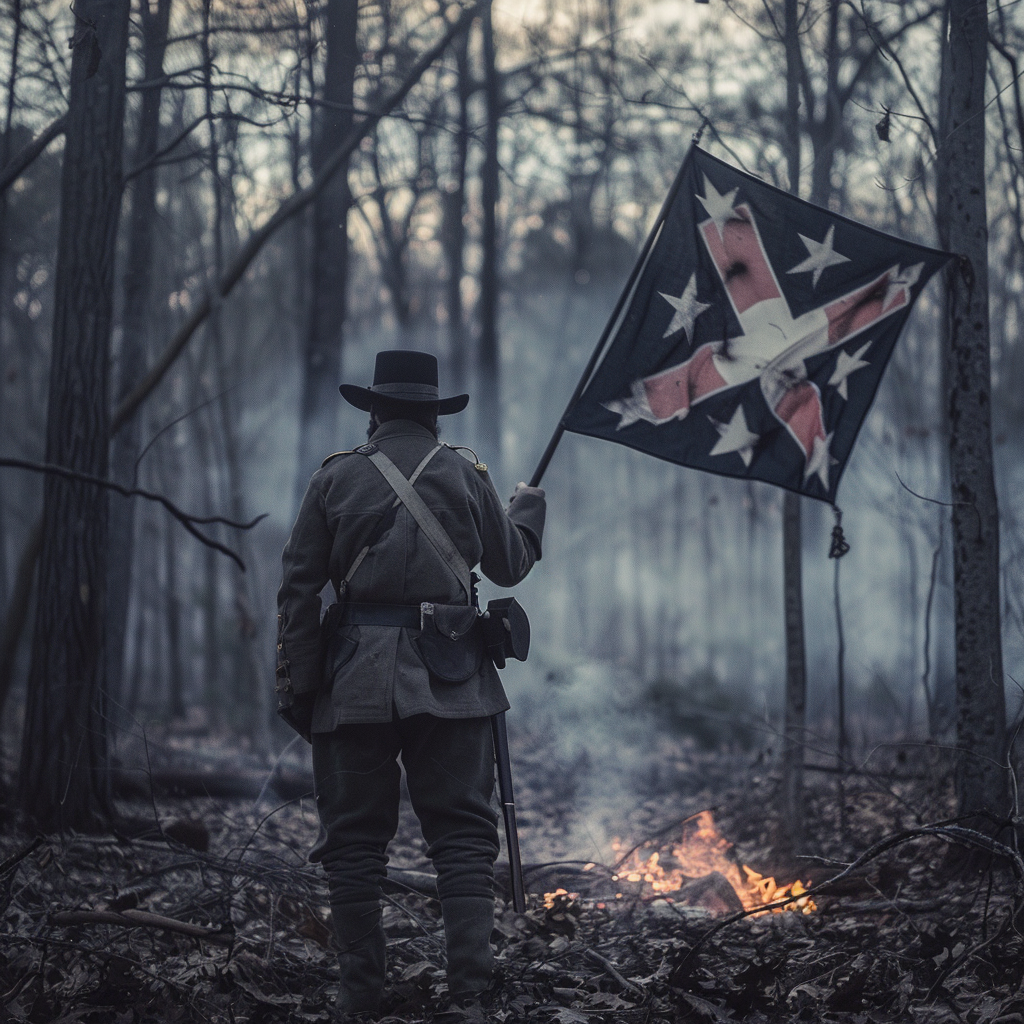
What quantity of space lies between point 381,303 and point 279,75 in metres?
23.2

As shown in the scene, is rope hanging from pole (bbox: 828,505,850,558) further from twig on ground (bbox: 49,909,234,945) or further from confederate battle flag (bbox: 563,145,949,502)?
twig on ground (bbox: 49,909,234,945)

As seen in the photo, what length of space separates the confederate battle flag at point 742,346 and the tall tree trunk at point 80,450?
9.54ft

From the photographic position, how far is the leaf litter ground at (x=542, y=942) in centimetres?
353

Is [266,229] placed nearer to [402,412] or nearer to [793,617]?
[402,412]

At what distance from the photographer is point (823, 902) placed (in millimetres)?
5078

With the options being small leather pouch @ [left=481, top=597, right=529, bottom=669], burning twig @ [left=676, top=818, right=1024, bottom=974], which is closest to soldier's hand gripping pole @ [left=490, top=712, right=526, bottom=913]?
small leather pouch @ [left=481, top=597, right=529, bottom=669]

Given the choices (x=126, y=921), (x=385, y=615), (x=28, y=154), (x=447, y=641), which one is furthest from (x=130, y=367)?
(x=126, y=921)

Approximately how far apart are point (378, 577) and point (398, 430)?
63 cm

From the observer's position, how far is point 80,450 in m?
5.79

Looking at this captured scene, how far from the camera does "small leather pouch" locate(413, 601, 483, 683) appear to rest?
3.90m

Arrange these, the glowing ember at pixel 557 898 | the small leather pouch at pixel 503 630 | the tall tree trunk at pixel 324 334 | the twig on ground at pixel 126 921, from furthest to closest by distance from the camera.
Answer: the tall tree trunk at pixel 324 334 < the glowing ember at pixel 557 898 < the small leather pouch at pixel 503 630 < the twig on ground at pixel 126 921

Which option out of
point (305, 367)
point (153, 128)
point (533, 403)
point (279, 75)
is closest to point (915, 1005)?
point (279, 75)

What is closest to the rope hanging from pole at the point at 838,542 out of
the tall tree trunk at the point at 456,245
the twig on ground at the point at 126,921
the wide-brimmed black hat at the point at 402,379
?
the wide-brimmed black hat at the point at 402,379

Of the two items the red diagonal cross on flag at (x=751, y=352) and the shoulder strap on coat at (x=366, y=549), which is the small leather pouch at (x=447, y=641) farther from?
the red diagonal cross on flag at (x=751, y=352)
